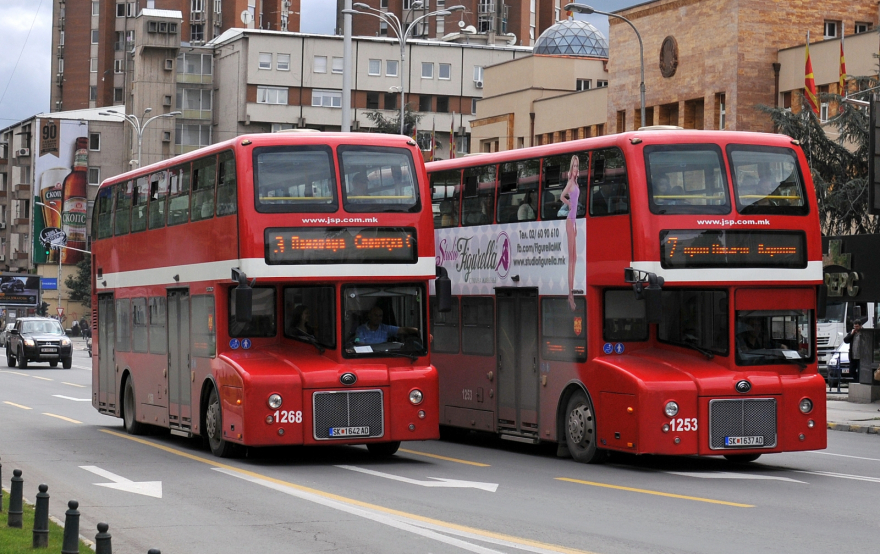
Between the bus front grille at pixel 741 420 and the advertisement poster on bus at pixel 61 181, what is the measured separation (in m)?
115

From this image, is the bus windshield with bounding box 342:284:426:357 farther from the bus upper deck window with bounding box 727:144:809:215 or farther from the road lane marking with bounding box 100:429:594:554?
the bus upper deck window with bounding box 727:144:809:215

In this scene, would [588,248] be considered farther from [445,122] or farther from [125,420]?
[445,122]

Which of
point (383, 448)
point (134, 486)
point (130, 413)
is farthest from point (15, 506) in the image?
point (130, 413)

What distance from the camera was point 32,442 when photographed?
21656 mm

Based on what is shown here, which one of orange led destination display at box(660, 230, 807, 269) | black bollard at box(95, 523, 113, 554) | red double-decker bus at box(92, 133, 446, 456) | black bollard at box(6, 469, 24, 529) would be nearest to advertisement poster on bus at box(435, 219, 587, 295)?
orange led destination display at box(660, 230, 807, 269)

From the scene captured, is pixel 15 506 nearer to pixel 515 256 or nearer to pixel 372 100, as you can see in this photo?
pixel 515 256

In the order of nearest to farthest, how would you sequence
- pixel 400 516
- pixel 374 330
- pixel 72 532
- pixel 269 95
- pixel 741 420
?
pixel 72 532, pixel 400 516, pixel 741 420, pixel 374 330, pixel 269 95

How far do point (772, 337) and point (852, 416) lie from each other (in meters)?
11.2

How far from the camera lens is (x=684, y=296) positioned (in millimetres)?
17484

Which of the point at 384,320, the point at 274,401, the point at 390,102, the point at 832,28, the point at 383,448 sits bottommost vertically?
the point at 383,448

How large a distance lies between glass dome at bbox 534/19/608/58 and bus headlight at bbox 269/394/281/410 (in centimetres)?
6886

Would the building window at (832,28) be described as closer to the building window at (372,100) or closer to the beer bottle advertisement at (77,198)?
the building window at (372,100)

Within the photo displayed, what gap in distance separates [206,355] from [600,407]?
5.00m

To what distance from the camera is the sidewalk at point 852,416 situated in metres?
25.7
